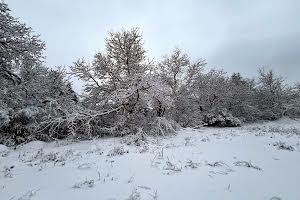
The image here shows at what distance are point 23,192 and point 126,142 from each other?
23.9ft

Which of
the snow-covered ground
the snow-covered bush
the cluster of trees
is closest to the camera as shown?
the snow-covered ground

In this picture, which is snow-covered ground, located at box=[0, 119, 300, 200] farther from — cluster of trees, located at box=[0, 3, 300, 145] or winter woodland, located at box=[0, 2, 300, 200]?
cluster of trees, located at box=[0, 3, 300, 145]

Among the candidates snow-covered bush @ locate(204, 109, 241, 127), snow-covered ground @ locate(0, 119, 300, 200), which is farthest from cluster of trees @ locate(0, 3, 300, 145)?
snow-covered bush @ locate(204, 109, 241, 127)

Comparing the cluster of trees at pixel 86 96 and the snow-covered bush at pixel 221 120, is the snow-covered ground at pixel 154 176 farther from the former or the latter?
the snow-covered bush at pixel 221 120

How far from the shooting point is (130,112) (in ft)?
54.8

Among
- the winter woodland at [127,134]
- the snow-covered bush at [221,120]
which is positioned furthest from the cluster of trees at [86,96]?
the snow-covered bush at [221,120]

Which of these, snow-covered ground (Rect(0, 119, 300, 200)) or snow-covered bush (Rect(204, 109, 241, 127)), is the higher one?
snow-covered bush (Rect(204, 109, 241, 127))

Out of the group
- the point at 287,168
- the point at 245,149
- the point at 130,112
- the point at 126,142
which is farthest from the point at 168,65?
the point at 287,168

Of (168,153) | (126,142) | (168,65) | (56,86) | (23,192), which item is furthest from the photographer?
(168,65)

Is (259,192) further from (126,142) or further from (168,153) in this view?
(126,142)

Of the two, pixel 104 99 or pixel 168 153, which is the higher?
pixel 104 99

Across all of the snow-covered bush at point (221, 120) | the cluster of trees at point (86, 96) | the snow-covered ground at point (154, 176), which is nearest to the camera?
the snow-covered ground at point (154, 176)

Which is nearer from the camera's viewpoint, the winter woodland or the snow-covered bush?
the winter woodland

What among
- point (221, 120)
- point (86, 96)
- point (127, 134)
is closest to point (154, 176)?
point (127, 134)
